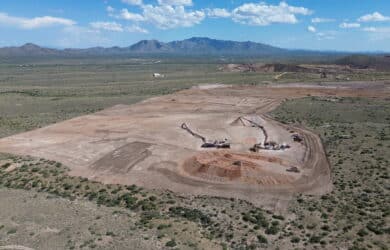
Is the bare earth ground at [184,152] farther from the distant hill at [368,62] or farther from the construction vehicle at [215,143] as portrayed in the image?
the distant hill at [368,62]

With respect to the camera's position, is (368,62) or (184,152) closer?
Answer: (184,152)

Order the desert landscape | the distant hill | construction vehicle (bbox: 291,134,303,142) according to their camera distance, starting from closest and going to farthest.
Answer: the desert landscape, construction vehicle (bbox: 291,134,303,142), the distant hill

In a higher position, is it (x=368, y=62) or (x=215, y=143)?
(x=368, y=62)

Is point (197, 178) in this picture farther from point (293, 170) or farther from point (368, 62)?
point (368, 62)

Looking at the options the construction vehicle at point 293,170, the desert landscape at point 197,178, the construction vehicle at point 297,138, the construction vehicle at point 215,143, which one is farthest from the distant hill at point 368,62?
the construction vehicle at point 293,170

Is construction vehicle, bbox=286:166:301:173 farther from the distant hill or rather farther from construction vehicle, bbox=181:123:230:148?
the distant hill

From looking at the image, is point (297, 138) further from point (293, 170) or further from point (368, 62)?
point (368, 62)

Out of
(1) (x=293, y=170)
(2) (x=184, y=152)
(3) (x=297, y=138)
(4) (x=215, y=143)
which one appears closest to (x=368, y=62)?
(3) (x=297, y=138)

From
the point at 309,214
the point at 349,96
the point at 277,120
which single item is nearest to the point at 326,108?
the point at 277,120

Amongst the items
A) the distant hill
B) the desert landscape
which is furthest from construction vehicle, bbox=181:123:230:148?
the distant hill
